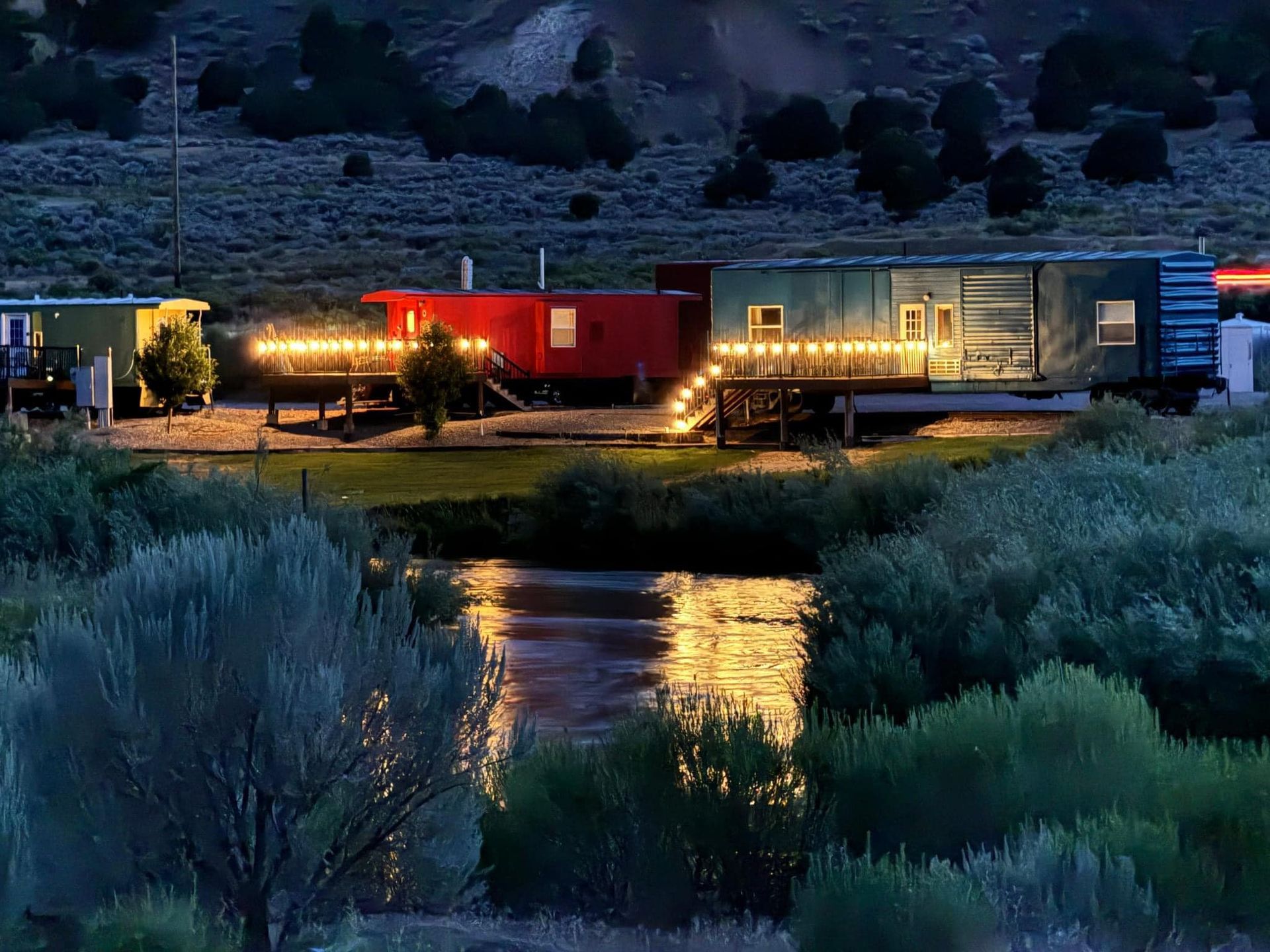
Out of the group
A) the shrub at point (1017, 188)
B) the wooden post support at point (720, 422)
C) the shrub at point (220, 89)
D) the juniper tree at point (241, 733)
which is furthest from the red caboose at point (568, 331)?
the shrub at point (220, 89)

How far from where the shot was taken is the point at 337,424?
128 ft

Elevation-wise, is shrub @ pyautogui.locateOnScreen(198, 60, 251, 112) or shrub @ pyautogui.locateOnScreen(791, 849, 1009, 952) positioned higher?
shrub @ pyautogui.locateOnScreen(198, 60, 251, 112)

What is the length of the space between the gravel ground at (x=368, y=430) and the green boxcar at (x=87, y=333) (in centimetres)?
162

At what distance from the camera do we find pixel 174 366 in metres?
38.4

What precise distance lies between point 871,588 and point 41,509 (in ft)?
31.9

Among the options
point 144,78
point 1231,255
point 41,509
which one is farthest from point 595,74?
point 41,509

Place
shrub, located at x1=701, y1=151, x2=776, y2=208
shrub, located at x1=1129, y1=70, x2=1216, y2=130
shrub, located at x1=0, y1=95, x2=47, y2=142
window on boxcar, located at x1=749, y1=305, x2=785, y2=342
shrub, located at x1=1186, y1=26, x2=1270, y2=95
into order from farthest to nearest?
shrub, located at x1=1186, y1=26, x2=1270, y2=95
shrub, located at x1=1129, y1=70, x2=1216, y2=130
shrub, located at x1=0, y1=95, x2=47, y2=142
shrub, located at x1=701, y1=151, x2=776, y2=208
window on boxcar, located at x1=749, y1=305, x2=785, y2=342

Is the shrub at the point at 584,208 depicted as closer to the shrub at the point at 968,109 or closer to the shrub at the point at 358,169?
the shrub at the point at 358,169

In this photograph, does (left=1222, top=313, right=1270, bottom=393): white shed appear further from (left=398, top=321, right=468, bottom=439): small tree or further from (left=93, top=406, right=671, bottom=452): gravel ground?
(left=398, top=321, right=468, bottom=439): small tree

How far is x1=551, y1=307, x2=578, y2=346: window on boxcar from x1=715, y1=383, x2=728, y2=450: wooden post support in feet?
26.5

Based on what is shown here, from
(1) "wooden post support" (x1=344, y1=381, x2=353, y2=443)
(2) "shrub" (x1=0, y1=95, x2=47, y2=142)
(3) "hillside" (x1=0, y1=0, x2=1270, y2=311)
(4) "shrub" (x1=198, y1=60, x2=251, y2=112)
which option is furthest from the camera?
(4) "shrub" (x1=198, y1=60, x2=251, y2=112)

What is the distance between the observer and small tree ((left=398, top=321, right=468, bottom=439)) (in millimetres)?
36000

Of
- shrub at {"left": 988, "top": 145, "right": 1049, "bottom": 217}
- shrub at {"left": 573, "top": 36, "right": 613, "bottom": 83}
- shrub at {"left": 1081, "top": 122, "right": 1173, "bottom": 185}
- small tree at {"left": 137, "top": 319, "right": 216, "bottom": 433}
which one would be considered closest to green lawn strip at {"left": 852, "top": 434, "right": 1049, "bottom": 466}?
small tree at {"left": 137, "top": 319, "right": 216, "bottom": 433}

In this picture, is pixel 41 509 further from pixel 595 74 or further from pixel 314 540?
pixel 595 74
